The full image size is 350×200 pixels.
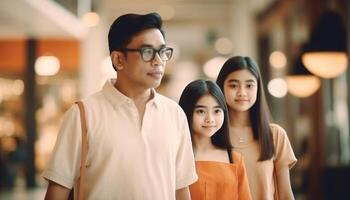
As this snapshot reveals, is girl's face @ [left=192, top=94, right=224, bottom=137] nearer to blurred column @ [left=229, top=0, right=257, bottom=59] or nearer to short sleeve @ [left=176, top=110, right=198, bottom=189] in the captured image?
short sleeve @ [left=176, top=110, right=198, bottom=189]

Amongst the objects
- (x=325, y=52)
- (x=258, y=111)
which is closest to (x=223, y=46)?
(x=325, y=52)

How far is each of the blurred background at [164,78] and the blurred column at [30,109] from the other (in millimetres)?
25

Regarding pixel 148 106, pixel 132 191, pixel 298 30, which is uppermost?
pixel 298 30

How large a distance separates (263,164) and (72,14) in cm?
1053

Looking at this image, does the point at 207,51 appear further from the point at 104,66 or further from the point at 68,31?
the point at 68,31

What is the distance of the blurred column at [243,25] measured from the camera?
1861cm

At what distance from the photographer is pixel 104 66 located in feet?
54.2

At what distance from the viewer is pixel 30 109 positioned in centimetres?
1666

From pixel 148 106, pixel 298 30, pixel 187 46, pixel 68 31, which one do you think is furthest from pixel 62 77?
pixel 148 106

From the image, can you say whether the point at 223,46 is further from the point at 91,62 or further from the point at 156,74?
the point at 156,74

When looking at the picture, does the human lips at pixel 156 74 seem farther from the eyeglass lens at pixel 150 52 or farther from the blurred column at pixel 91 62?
the blurred column at pixel 91 62

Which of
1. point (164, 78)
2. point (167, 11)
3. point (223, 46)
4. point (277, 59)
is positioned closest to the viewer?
point (277, 59)

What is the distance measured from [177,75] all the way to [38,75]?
1086cm

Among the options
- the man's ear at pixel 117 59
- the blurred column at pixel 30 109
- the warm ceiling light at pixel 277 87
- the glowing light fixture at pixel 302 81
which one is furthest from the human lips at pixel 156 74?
the blurred column at pixel 30 109
